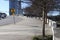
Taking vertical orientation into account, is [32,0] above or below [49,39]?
above

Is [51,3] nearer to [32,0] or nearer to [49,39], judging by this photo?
[32,0]

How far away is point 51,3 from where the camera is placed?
523 inches

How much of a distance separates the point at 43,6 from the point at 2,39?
4.31 m

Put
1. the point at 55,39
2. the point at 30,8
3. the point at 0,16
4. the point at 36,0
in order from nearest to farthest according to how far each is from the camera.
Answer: the point at 55,39
the point at 36,0
the point at 30,8
the point at 0,16

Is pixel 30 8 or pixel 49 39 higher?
pixel 30 8

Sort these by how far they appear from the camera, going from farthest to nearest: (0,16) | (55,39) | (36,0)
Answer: (0,16) < (36,0) < (55,39)

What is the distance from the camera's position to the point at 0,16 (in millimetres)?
66938

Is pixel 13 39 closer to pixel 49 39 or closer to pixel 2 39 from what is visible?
pixel 2 39

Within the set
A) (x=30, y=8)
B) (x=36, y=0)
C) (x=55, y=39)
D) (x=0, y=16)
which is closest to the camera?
(x=55, y=39)

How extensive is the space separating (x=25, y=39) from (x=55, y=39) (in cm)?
324

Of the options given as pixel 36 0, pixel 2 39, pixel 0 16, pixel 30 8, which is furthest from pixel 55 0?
pixel 0 16

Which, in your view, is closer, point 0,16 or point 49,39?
point 49,39

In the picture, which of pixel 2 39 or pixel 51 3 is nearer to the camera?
pixel 51 3

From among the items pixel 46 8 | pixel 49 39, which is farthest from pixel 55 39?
pixel 46 8
